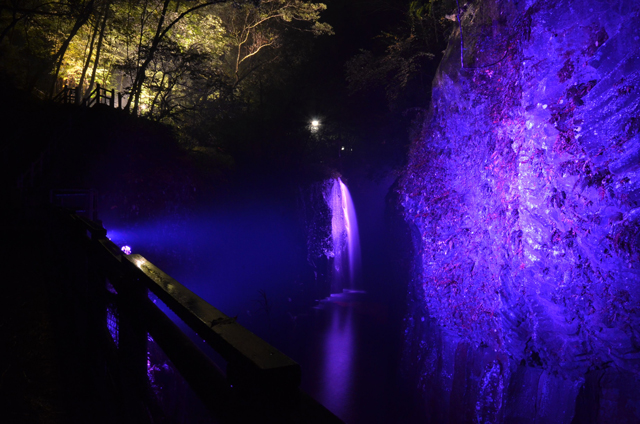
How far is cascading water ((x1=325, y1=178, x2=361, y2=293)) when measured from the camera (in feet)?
76.1

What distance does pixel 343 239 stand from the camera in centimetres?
2444

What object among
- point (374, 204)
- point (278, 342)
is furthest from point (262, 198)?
point (374, 204)

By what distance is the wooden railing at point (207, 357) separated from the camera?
91 cm

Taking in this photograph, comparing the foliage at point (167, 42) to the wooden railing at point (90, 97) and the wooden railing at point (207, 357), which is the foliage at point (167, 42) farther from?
the wooden railing at point (207, 357)

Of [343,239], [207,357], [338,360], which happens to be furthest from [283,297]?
[207,357]

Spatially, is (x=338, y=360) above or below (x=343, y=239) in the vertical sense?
below

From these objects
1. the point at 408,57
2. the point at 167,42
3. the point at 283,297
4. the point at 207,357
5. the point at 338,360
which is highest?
the point at 408,57

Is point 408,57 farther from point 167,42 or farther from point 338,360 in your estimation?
point 338,360

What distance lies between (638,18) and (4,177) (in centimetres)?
1529

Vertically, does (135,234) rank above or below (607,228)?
below

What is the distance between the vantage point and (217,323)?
1.17 meters

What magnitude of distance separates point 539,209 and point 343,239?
17.0m

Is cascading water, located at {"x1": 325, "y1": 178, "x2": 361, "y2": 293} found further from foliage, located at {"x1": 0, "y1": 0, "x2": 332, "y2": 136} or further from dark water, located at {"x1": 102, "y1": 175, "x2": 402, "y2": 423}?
foliage, located at {"x1": 0, "y1": 0, "x2": 332, "y2": 136}

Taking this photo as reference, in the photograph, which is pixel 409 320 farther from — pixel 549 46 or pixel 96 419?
pixel 96 419
